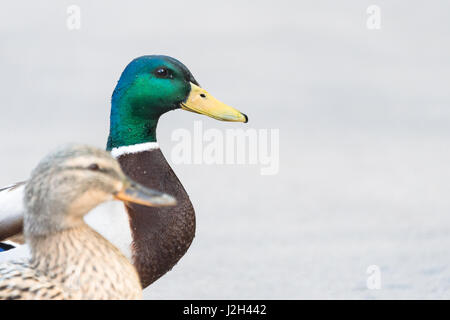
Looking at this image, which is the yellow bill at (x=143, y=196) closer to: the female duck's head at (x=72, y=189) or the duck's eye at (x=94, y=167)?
the female duck's head at (x=72, y=189)

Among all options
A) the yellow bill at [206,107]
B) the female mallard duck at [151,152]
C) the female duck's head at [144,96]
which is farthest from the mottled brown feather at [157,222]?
the yellow bill at [206,107]

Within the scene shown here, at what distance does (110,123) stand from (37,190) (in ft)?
5.51

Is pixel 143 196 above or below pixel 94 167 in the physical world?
below

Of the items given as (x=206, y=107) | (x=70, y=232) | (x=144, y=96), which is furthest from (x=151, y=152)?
(x=70, y=232)

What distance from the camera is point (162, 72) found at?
5.03 m

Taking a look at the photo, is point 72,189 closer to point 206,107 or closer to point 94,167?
point 94,167

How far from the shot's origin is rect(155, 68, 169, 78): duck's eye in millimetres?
5020

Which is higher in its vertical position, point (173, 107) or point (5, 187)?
point (173, 107)

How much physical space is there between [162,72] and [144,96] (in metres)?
0.16

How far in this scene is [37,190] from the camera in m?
3.34

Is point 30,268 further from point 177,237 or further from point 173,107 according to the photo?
point 173,107

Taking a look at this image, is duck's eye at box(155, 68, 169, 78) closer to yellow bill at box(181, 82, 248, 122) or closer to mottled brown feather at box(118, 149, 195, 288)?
yellow bill at box(181, 82, 248, 122)
